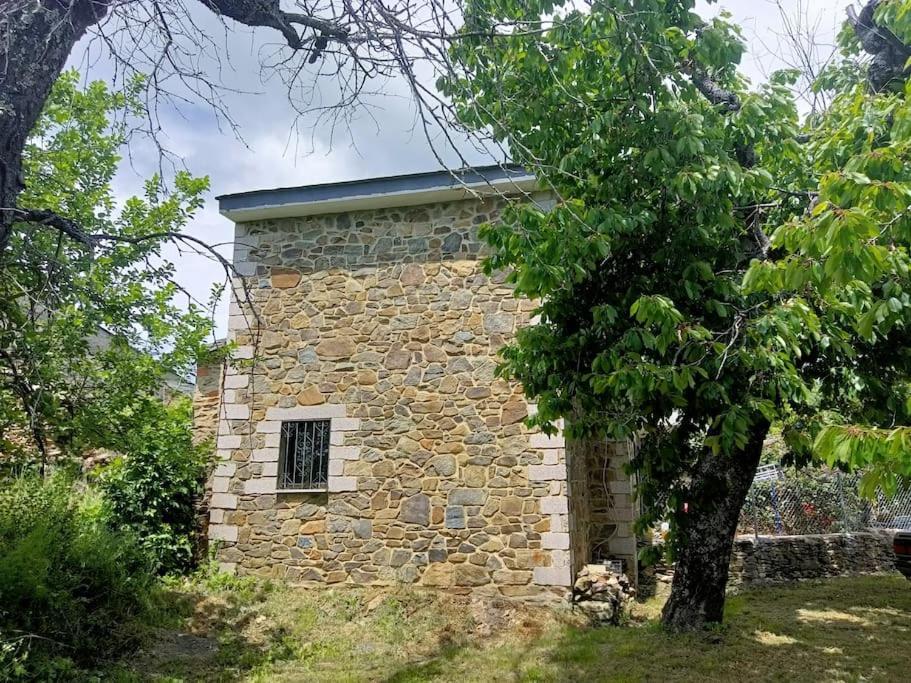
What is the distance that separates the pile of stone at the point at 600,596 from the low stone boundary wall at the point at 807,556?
3.41 meters

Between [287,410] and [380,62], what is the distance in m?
5.86

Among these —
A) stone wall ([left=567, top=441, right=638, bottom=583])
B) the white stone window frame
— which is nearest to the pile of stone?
stone wall ([left=567, top=441, right=638, bottom=583])

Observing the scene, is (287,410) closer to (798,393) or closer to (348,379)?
(348,379)

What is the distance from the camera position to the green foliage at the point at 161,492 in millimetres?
7539

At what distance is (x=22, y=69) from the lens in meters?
2.97

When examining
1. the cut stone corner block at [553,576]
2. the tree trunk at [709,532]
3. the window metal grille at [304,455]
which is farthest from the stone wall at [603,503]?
the window metal grille at [304,455]

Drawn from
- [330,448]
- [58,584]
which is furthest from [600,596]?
[58,584]

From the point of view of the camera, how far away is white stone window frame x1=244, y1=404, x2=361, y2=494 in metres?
7.85

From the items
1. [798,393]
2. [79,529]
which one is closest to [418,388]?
[79,529]

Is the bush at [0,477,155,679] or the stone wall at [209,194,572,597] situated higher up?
the stone wall at [209,194,572,597]

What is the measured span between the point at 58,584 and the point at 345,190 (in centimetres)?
519

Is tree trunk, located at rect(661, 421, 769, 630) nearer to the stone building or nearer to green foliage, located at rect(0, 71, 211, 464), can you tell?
the stone building

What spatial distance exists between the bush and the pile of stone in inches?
170

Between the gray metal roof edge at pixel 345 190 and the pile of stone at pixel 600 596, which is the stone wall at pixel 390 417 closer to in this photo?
the pile of stone at pixel 600 596
